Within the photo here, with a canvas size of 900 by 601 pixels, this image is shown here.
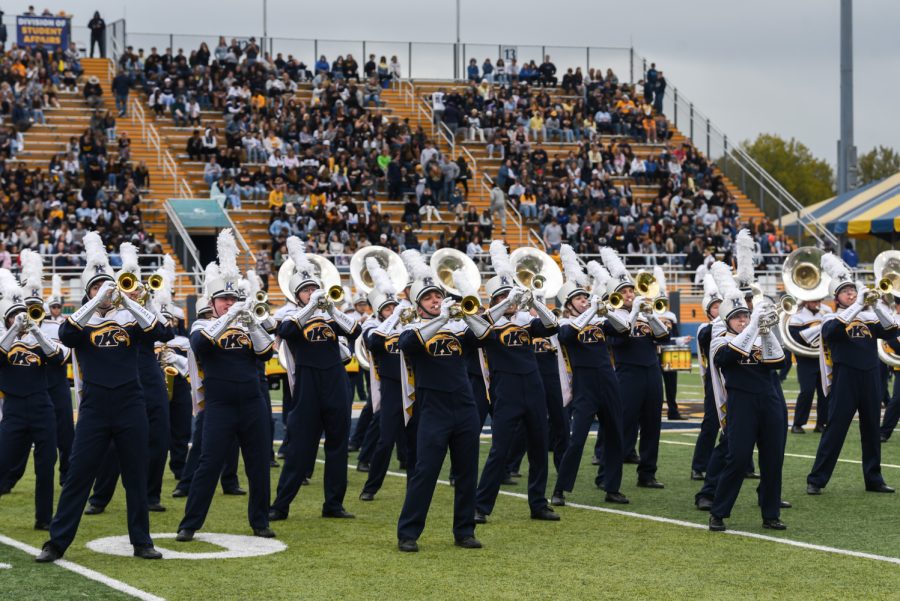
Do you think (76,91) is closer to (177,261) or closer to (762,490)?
(177,261)

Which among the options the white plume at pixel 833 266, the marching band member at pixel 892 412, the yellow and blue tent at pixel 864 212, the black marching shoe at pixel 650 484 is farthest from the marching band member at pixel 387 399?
the yellow and blue tent at pixel 864 212

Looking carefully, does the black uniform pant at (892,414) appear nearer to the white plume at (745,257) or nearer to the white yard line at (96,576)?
the white plume at (745,257)

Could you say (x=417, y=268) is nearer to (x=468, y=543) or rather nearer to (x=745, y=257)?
(x=468, y=543)

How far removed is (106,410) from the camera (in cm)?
868

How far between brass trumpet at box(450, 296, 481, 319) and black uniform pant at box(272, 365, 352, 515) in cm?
165

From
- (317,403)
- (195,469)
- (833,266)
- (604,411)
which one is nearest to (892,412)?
(833,266)

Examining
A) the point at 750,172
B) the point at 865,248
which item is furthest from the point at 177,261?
the point at 865,248

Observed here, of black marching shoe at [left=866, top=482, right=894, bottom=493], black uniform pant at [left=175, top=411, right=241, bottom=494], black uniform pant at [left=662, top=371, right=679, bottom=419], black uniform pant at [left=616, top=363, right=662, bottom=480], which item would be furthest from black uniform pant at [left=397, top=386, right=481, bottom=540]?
black uniform pant at [left=662, top=371, right=679, bottom=419]

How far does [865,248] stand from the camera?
2160 inches

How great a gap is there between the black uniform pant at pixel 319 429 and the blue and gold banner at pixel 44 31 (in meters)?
27.1

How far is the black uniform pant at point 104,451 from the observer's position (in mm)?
8641

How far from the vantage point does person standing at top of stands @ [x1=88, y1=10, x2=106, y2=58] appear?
36781 mm

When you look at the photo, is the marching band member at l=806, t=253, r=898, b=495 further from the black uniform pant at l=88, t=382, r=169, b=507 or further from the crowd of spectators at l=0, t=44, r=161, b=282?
the crowd of spectators at l=0, t=44, r=161, b=282

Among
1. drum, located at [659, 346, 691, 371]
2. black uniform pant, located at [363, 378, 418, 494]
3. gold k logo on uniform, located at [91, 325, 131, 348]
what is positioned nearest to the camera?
gold k logo on uniform, located at [91, 325, 131, 348]
